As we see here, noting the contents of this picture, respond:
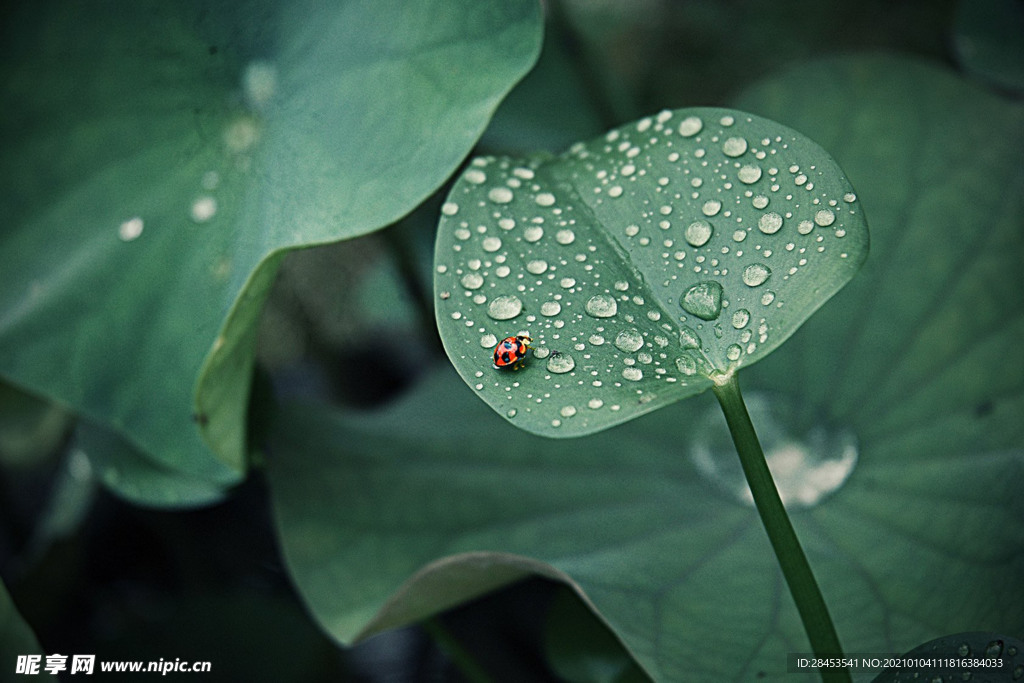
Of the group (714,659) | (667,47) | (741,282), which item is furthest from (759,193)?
(667,47)

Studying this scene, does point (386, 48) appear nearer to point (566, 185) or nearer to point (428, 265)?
point (566, 185)

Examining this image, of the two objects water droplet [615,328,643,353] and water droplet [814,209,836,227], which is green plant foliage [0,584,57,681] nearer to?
water droplet [615,328,643,353]

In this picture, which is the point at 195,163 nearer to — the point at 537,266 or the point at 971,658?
the point at 537,266

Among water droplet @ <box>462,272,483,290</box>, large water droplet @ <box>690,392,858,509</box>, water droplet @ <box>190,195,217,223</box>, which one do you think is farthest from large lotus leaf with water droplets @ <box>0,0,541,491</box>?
large water droplet @ <box>690,392,858,509</box>

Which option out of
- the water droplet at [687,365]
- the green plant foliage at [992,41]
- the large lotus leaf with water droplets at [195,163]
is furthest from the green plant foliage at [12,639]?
the green plant foliage at [992,41]

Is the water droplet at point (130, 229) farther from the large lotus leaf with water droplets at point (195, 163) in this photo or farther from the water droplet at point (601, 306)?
the water droplet at point (601, 306)

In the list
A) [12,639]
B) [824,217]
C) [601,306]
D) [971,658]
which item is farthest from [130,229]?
[971,658]
